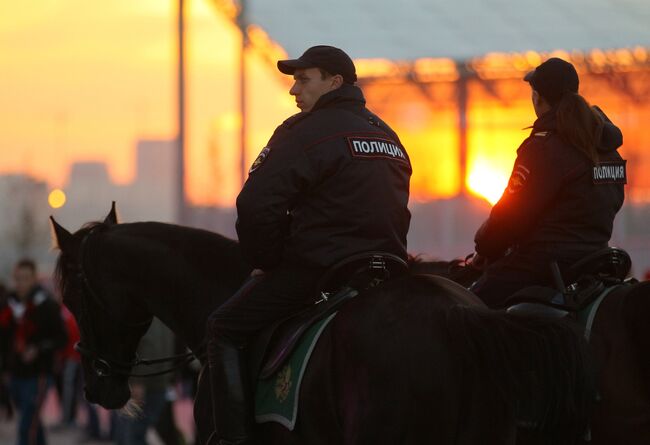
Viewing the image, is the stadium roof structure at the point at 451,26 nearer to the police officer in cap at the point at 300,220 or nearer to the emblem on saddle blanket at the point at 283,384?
the police officer in cap at the point at 300,220

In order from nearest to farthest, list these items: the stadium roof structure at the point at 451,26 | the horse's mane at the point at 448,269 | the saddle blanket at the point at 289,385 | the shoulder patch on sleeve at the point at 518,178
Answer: the saddle blanket at the point at 289,385, the shoulder patch on sleeve at the point at 518,178, the horse's mane at the point at 448,269, the stadium roof structure at the point at 451,26

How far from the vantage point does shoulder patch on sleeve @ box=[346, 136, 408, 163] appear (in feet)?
21.9

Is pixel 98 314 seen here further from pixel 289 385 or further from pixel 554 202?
pixel 554 202

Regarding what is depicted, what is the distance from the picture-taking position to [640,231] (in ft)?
149

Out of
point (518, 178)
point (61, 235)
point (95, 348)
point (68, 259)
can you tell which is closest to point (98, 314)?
point (95, 348)

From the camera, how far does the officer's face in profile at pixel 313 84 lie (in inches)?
275

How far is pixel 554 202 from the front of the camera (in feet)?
25.2

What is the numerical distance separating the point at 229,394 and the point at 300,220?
805mm

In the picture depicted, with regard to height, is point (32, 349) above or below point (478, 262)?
below

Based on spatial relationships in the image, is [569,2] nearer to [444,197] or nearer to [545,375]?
[444,197]

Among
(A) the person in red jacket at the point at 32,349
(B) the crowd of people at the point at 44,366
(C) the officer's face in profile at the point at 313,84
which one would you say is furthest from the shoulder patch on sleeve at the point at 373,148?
(A) the person in red jacket at the point at 32,349

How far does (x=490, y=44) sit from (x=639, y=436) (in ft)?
113

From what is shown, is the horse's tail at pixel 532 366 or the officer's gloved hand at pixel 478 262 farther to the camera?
the officer's gloved hand at pixel 478 262

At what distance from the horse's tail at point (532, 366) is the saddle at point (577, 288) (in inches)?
→ 49.5
